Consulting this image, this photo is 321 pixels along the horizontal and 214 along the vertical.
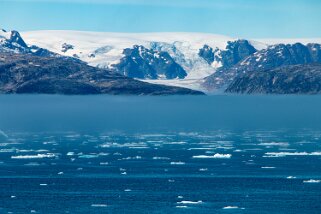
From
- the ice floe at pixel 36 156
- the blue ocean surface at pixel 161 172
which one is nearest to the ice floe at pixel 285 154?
the blue ocean surface at pixel 161 172

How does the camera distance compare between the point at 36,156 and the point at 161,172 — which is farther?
the point at 36,156

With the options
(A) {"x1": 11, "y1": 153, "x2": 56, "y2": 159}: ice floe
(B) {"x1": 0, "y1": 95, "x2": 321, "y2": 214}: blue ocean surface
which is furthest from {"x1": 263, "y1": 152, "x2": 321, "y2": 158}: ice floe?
(A) {"x1": 11, "y1": 153, "x2": 56, "y2": 159}: ice floe

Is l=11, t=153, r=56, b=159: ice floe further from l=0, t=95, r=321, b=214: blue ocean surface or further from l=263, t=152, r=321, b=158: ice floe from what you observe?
l=263, t=152, r=321, b=158: ice floe

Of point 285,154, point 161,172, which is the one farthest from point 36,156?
point 285,154

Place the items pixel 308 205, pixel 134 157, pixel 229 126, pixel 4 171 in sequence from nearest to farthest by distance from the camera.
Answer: pixel 308 205, pixel 4 171, pixel 134 157, pixel 229 126

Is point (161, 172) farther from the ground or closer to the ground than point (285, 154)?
closer to the ground

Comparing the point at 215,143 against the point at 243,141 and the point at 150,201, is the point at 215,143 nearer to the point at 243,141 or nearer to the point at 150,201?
the point at 243,141

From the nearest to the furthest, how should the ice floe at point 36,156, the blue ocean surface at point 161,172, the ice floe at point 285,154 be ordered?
the blue ocean surface at point 161,172
the ice floe at point 36,156
the ice floe at point 285,154

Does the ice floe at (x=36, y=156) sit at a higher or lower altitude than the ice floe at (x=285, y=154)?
lower

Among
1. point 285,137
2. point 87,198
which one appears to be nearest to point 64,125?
point 285,137

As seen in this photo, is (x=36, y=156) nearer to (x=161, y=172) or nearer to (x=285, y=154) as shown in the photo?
(x=161, y=172)

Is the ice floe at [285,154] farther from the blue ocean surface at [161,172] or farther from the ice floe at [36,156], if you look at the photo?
the ice floe at [36,156]
